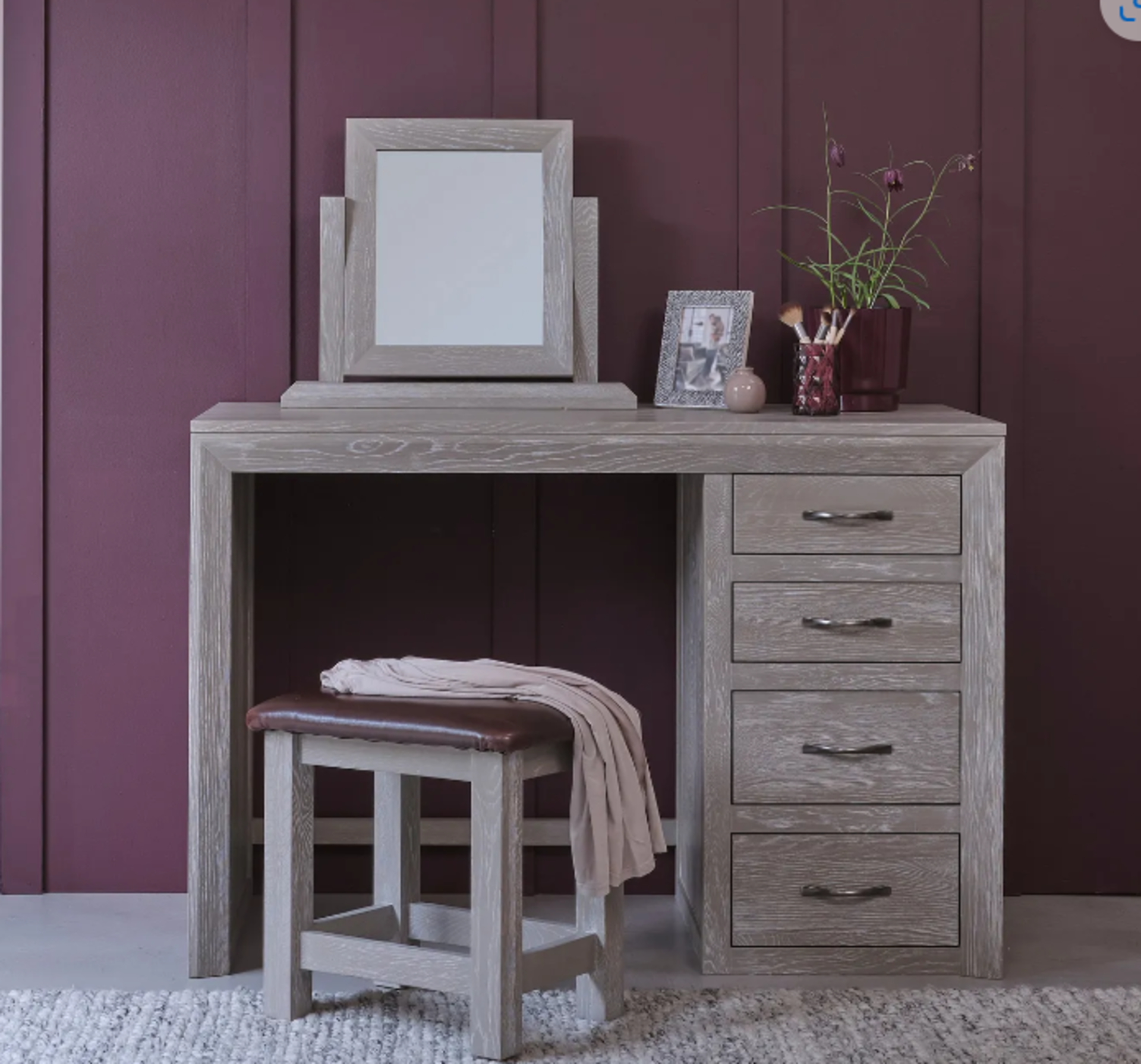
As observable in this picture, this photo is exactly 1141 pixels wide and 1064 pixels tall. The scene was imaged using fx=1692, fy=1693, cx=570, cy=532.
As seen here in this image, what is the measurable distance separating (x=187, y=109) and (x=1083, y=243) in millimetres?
1722

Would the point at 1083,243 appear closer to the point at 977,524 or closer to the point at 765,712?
the point at 977,524

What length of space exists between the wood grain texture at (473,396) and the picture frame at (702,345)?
10 centimetres

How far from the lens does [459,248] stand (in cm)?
314

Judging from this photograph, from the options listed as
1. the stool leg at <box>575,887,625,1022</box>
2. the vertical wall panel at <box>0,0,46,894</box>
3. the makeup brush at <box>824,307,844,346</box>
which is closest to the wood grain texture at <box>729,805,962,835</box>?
the stool leg at <box>575,887,625,1022</box>

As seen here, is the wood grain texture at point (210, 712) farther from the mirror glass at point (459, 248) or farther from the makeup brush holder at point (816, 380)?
the makeup brush holder at point (816, 380)

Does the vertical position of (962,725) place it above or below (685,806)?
above

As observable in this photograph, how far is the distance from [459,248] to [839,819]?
124 centimetres

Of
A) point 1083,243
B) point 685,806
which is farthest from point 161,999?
point 1083,243

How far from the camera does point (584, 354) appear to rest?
10.3 ft

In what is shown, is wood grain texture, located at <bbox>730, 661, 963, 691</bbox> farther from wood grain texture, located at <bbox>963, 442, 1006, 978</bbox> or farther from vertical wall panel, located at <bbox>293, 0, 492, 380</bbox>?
vertical wall panel, located at <bbox>293, 0, 492, 380</bbox>

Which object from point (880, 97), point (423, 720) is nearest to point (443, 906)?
point (423, 720)

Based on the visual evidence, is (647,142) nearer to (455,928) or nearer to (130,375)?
(130,375)

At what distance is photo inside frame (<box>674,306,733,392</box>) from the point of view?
3.08 metres

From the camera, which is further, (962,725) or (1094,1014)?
(962,725)
